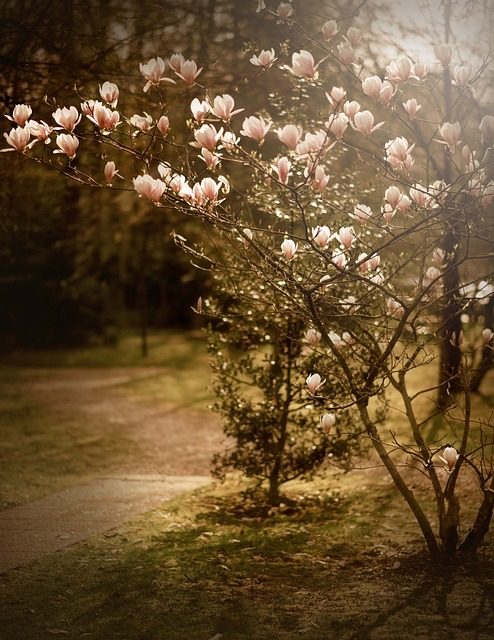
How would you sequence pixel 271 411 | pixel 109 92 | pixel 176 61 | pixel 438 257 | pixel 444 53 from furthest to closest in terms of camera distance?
pixel 271 411, pixel 438 257, pixel 444 53, pixel 109 92, pixel 176 61

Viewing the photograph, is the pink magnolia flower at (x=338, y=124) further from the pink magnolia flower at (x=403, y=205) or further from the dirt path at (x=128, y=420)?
the dirt path at (x=128, y=420)

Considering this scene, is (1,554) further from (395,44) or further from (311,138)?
(395,44)

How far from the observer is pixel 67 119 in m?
3.87

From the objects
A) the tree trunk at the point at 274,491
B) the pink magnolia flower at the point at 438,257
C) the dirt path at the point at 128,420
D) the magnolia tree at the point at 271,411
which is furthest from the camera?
the dirt path at the point at 128,420

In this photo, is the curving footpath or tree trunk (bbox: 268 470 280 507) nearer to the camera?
the curving footpath

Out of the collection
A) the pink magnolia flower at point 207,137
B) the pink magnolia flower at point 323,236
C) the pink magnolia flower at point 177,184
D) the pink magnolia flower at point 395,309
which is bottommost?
the pink magnolia flower at point 395,309

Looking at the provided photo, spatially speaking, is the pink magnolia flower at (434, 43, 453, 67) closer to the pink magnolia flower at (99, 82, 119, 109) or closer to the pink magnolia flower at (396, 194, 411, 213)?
the pink magnolia flower at (396, 194, 411, 213)

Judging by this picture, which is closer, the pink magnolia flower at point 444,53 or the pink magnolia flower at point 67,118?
the pink magnolia flower at point 67,118

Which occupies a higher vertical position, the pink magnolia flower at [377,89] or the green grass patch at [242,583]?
the pink magnolia flower at [377,89]

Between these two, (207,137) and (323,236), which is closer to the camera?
(207,137)

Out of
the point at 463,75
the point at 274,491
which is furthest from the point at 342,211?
the point at 274,491

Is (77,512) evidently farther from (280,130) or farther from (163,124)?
(280,130)

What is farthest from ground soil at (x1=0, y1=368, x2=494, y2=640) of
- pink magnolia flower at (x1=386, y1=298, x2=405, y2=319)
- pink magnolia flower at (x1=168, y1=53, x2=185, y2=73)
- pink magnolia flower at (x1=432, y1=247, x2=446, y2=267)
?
pink magnolia flower at (x1=168, y1=53, x2=185, y2=73)

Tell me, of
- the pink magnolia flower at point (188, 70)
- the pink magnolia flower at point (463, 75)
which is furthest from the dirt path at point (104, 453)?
the pink magnolia flower at point (463, 75)
